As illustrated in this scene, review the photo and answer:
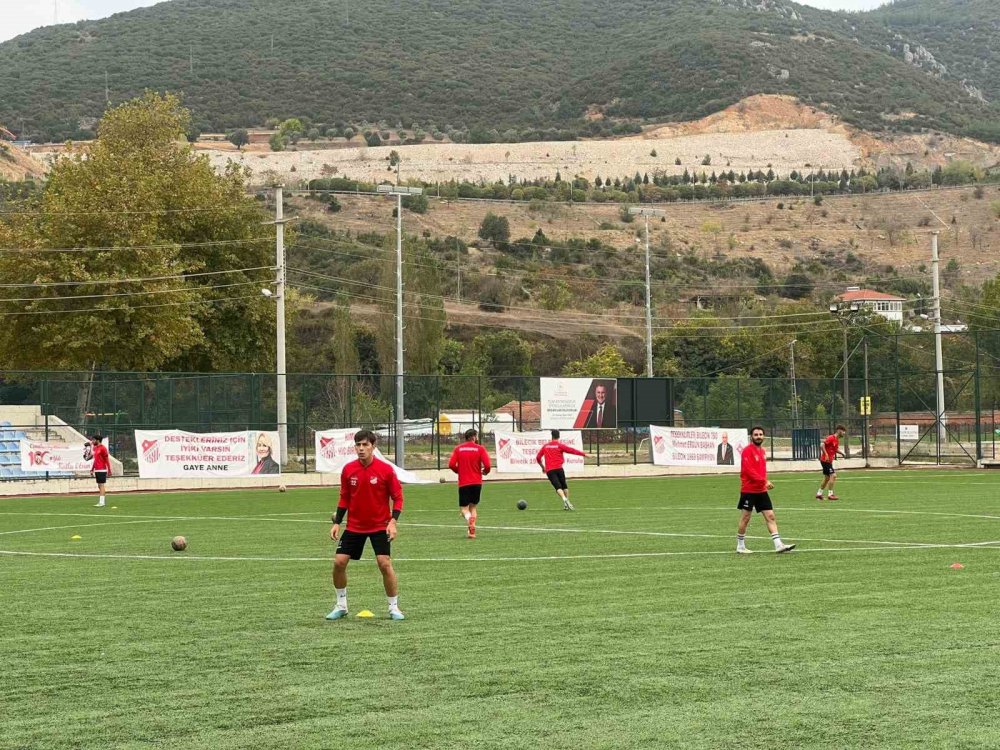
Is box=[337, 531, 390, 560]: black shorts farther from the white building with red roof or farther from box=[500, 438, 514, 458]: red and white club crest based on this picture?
the white building with red roof

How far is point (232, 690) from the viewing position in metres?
9.73

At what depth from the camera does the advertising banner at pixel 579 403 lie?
166 ft

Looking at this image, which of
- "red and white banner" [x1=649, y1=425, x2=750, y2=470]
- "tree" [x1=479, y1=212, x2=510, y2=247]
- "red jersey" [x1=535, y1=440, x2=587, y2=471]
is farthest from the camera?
"tree" [x1=479, y1=212, x2=510, y2=247]

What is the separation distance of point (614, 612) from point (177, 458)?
31.1 m

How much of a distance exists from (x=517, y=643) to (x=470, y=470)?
40.3ft

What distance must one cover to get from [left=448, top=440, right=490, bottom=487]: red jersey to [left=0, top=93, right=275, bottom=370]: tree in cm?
3189

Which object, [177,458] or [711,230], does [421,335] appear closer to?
[177,458]

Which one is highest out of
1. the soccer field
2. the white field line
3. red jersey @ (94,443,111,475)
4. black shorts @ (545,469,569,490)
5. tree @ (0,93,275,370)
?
tree @ (0,93,275,370)

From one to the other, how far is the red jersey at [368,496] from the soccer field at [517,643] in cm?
96

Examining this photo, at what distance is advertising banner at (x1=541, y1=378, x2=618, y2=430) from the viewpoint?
50.5m

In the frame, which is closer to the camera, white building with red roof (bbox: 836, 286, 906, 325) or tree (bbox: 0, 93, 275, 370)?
tree (bbox: 0, 93, 275, 370)

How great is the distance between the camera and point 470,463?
941 inches

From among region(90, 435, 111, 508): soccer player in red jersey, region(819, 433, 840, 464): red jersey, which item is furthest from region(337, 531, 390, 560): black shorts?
region(90, 435, 111, 508): soccer player in red jersey

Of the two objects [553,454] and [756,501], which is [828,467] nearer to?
[553,454]
